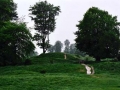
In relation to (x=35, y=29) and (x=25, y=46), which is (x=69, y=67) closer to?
(x=25, y=46)

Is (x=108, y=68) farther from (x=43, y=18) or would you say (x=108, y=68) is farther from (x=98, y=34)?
(x=43, y=18)

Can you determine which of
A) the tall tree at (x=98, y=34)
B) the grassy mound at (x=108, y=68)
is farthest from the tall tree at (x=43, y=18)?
the grassy mound at (x=108, y=68)

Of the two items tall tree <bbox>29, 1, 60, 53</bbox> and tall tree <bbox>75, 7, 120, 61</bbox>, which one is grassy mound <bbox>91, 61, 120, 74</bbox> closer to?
tall tree <bbox>75, 7, 120, 61</bbox>

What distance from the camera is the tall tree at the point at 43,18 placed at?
8800 centimetres

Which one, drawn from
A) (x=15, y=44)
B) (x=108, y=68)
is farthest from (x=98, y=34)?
(x=15, y=44)

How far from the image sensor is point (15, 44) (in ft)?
224

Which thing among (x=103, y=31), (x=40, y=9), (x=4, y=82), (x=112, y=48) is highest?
(x=40, y=9)

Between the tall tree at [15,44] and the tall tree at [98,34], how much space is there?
1646 cm

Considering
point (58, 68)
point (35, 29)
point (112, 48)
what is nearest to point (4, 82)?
point (58, 68)

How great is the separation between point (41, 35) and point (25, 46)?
20.0 metres

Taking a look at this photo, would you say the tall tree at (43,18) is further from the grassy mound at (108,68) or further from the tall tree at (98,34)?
the grassy mound at (108,68)

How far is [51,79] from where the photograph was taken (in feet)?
134

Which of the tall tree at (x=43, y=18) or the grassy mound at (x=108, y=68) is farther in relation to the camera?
the tall tree at (x=43, y=18)

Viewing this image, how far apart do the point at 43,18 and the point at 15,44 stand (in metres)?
22.2
